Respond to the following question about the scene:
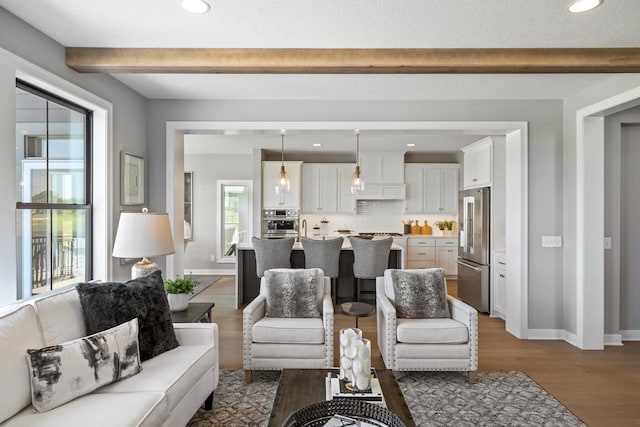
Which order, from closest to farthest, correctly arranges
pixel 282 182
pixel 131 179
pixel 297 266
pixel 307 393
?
pixel 307 393 → pixel 131 179 → pixel 297 266 → pixel 282 182

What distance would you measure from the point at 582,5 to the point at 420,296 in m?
2.26

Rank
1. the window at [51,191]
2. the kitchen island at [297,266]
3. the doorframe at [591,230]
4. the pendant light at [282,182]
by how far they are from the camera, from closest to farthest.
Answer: the window at [51,191] < the doorframe at [591,230] < the kitchen island at [297,266] < the pendant light at [282,182]

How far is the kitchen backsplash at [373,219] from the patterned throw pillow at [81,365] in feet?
18.9

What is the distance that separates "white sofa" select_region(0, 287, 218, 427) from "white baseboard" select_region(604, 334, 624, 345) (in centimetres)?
391

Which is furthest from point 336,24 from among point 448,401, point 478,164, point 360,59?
point 478,164

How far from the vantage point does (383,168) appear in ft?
24.2

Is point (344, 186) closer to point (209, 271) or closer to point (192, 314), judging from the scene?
point (209, 271)

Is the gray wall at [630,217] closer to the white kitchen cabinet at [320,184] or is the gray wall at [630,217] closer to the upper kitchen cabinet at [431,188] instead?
the upper kitchen cabinet at [431,188]

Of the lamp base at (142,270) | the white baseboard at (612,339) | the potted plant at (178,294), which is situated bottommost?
the white baseboard at (612,339)

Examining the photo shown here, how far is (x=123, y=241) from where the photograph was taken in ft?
8.70

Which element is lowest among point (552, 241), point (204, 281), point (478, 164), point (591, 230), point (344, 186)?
point (204, 281)

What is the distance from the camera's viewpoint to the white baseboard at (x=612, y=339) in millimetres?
3818

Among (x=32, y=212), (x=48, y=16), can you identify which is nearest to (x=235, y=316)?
(x=32, y=212)

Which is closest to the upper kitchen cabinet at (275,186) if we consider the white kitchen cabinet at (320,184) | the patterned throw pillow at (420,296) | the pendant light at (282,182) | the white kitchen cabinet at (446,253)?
the pendant light at (282,182)
